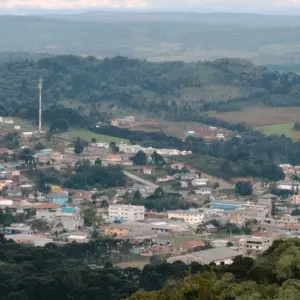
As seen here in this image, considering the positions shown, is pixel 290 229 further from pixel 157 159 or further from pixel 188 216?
pixel 157 159

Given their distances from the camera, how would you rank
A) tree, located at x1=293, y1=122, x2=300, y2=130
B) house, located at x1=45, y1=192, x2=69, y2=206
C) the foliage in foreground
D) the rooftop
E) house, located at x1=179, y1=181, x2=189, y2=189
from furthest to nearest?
tree, located at x1=293, y1=122, x2=300, y2=130 → house, located at x1=179, y1=181, x2=189, y2=189 → house, located at x1=45, y1=192, x2=69, y2=206 → the rooftop → the foliage in foreground

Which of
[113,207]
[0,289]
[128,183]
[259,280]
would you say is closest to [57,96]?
[128,183]

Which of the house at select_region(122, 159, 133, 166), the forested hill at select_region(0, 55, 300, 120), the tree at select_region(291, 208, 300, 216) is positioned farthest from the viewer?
the forested hill at select_region(0, 55, 300, 120)

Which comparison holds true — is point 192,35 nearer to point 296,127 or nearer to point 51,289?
point 296,127

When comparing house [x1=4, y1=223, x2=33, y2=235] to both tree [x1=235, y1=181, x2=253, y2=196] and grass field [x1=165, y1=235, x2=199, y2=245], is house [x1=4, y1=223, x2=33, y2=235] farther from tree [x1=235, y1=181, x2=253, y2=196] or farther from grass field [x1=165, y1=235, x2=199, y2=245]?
tree [x1=235, y1=181, x2=253, y2=196]

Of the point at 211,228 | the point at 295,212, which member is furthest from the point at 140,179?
the point at 211,228

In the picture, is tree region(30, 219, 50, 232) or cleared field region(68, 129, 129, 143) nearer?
tree region(30, 219, 50, 232)

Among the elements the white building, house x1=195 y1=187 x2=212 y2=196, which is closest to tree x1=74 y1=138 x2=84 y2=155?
house x1=195 y1=187 x2=212 y2=196

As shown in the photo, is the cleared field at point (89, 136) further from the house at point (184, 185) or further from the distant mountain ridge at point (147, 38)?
the distant mountain ridge at point (147, 38)
